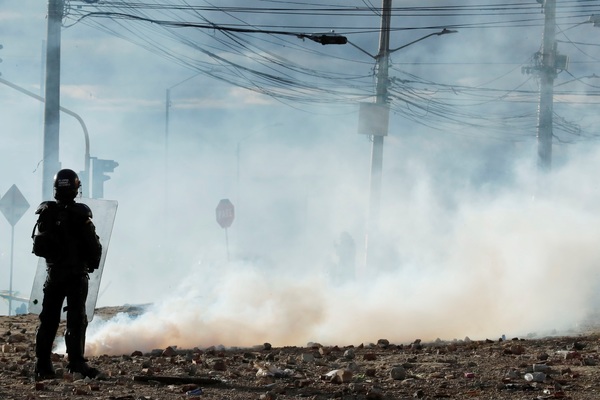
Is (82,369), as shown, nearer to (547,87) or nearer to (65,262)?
(65,262)

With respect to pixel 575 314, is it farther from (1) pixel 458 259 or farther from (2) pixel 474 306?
(1) pixel 458 259

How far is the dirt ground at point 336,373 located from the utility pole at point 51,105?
6.68m

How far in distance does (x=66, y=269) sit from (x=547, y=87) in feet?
72.1

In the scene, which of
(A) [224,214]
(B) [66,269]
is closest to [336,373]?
(B) [66,269]

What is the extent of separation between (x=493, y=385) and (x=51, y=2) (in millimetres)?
12237

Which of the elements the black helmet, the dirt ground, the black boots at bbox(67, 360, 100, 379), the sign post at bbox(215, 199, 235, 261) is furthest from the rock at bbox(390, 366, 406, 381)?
the sign post at bbox(215, 199, 235, 261)

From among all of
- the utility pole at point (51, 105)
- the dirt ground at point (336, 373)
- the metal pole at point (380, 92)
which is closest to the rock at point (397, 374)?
the dirt ground at point (336, 373)

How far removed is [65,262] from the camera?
8.86m

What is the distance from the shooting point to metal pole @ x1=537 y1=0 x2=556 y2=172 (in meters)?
27.8

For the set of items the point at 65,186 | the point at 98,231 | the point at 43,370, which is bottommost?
the point at 43,370

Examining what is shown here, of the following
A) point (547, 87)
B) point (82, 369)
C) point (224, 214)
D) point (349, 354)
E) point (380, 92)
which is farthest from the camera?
point (224, 214)

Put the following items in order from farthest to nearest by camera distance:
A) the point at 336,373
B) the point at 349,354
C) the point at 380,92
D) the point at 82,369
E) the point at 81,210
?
the point at 380,92
the point at 349,354
the point at 81,210
the point at 82,369
the point at 336,373

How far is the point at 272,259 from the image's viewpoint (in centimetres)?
2981

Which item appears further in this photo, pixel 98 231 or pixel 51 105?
pixel 51 105
